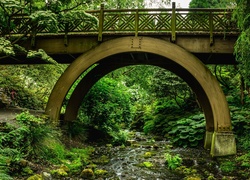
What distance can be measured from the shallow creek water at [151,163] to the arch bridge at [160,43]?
0.94 metres

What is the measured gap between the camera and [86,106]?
37.2 ft

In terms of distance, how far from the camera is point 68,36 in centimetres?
901

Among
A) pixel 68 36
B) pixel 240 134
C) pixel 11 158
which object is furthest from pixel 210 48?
pixel 11 158

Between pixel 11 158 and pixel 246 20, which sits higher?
pixel 246 20

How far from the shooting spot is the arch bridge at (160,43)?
27.5 ft

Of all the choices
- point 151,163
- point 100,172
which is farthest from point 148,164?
point 100,172

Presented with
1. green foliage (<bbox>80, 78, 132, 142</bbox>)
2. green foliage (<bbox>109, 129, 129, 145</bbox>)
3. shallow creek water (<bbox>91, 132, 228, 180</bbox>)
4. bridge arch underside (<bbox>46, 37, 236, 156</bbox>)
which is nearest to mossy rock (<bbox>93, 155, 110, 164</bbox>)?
shallow creek water (<bbox>91, 132, 228, 180</bbox>)

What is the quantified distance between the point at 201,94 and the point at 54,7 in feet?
22.7

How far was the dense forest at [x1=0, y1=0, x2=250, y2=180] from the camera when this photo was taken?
221 inches

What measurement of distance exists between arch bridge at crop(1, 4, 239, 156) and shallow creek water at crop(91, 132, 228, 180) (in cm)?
94

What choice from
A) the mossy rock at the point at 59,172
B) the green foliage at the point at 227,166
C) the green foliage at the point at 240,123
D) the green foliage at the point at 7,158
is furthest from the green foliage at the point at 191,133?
the green foliage at the point at 7,158

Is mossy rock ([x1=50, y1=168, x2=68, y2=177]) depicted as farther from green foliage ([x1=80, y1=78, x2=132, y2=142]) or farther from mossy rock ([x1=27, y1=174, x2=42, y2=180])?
green foliage ([x1=80, y1=78, x2=132, y2=142])

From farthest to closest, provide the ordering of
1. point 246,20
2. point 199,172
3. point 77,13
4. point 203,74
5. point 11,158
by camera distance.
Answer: point 203,74 → point 199,172 → point 77,13 → point 246,20 → point 11,158

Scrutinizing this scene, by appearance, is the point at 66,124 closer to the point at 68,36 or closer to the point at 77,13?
the point at 68,36
